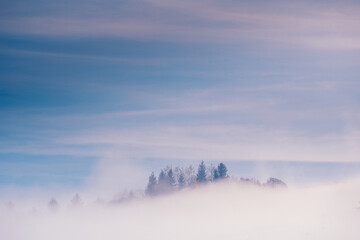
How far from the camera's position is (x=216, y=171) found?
85312 mm
